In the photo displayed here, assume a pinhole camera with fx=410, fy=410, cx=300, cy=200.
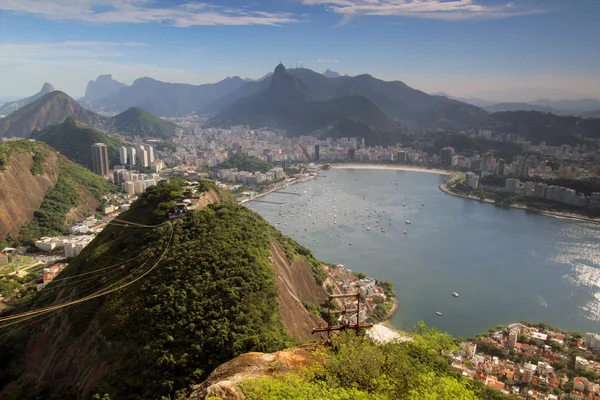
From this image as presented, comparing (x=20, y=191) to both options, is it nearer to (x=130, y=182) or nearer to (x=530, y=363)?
(x=130, y=182)

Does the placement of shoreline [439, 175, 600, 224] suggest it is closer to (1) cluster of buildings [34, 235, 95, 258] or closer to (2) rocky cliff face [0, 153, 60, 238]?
(1) cluster of buildings [34, 235, 95, 258]

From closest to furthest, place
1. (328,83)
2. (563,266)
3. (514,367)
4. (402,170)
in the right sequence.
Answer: (514,367), (563,266), (402,170), (328,83)

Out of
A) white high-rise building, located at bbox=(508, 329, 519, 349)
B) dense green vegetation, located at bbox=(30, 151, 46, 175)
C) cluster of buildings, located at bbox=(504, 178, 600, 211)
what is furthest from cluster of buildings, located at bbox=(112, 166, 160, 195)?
cluster of buildings, located at bbox=(504, 178, 600, 211)

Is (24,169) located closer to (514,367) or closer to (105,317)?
(105,317)

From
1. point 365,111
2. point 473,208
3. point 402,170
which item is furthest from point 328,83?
point 473,208

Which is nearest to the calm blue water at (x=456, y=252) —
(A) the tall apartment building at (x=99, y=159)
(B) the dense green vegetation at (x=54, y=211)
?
(B) the dense green vegetation at (x=54, y=211)

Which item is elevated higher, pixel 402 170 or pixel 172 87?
pixel 172 87
